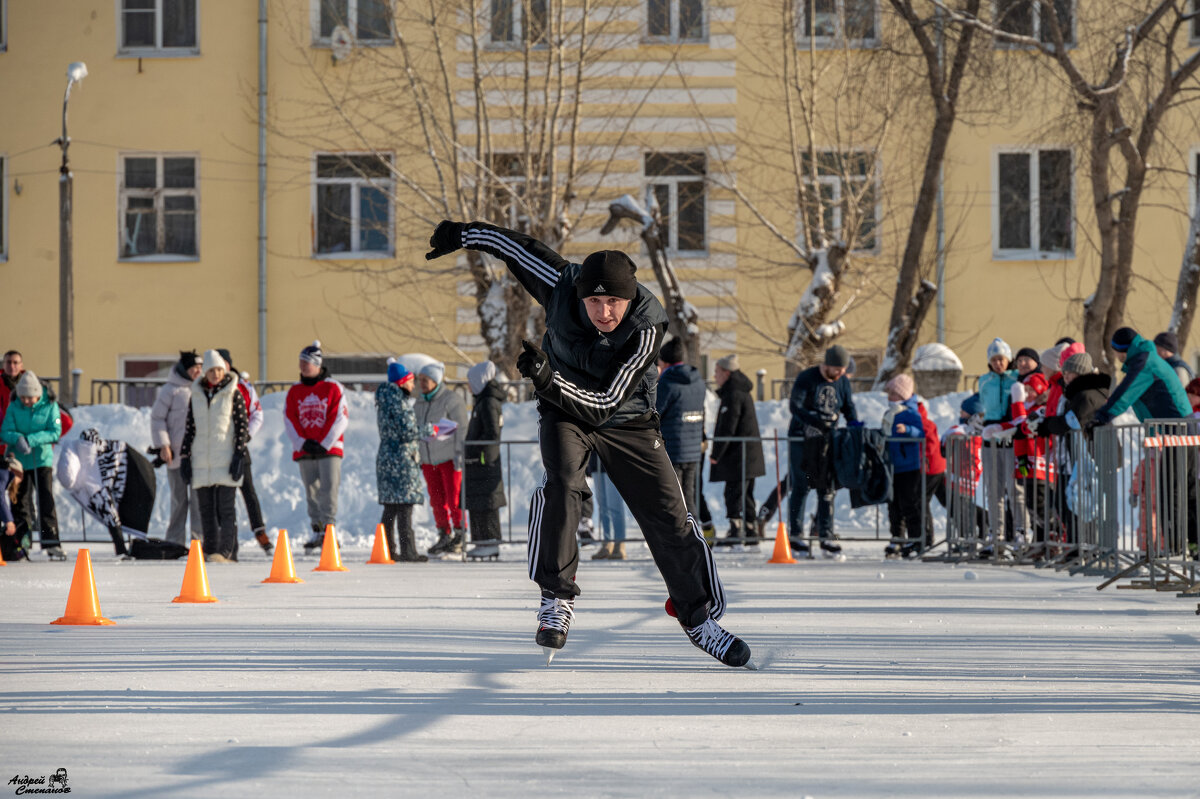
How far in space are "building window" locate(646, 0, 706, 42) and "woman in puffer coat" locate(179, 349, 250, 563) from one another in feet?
44.4

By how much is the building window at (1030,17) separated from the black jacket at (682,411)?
26.8ft

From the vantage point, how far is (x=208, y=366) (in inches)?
592

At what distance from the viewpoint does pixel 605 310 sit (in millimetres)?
6723

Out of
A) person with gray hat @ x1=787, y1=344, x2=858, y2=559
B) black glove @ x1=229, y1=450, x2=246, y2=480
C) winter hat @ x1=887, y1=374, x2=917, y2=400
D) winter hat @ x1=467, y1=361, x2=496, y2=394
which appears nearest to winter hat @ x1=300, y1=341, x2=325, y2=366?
black glove @ x1=229, y1=450, x2=246, y2=480

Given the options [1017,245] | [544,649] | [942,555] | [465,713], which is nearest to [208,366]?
[942,555]

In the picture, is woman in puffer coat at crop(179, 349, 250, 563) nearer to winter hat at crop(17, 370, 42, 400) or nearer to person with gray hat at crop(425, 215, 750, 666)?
winter hat at crop(17, 370, 42, 400)

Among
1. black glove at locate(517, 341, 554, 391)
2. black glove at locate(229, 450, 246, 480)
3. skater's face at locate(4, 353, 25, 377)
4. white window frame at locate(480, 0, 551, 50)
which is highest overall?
white window frame at locate(480, 0, 551, 50)

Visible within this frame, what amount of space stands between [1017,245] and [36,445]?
683 inches

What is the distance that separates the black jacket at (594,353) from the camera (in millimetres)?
6668

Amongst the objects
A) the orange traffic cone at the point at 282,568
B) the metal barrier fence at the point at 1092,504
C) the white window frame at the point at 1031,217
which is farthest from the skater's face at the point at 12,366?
the white window frame at the point at 1031,217

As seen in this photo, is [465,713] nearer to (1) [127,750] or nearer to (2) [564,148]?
(1) [127,750]

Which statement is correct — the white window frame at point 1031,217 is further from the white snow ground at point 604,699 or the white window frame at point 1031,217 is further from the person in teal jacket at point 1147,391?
the white snow ground at point 604,699

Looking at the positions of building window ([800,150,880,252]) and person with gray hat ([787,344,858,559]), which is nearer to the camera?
person with gray hat ([787,344,858,559])

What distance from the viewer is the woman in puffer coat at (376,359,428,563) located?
603 inches
